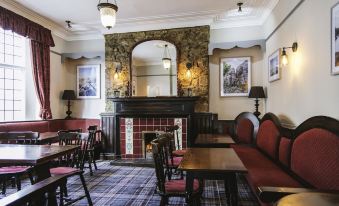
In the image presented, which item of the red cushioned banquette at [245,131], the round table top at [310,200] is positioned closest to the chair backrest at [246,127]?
the red cushioned banquette at [245,131]

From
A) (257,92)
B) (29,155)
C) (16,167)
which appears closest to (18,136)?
(16,167)

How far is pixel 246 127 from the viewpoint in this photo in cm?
502

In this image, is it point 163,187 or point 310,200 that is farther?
point 163,187

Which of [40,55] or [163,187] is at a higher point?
[40,55]

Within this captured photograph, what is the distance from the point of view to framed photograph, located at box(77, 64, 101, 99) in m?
6.25

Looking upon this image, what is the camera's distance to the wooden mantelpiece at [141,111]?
534 cm

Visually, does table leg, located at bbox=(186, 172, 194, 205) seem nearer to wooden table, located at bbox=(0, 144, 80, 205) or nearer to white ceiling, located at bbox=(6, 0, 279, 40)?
wooden table, located at bbox=(0, 144, 80, 205)

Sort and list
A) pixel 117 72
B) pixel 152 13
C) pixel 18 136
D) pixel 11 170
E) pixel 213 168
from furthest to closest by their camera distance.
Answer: pixel 117 72 < pixel 152 13 < pixel 18 136 < pixel 11 170 < pixel 213 168

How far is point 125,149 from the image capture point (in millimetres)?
5660

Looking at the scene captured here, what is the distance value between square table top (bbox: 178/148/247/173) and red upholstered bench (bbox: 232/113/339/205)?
0.95 ft

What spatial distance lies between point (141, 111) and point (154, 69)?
1049 millimetres

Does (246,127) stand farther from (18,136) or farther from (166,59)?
(18,136)

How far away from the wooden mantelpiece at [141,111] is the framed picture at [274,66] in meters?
1.56

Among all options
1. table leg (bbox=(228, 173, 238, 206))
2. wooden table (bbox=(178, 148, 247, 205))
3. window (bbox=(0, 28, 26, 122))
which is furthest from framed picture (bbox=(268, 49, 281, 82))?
window (bbox=(0, 28, 26, 122))
